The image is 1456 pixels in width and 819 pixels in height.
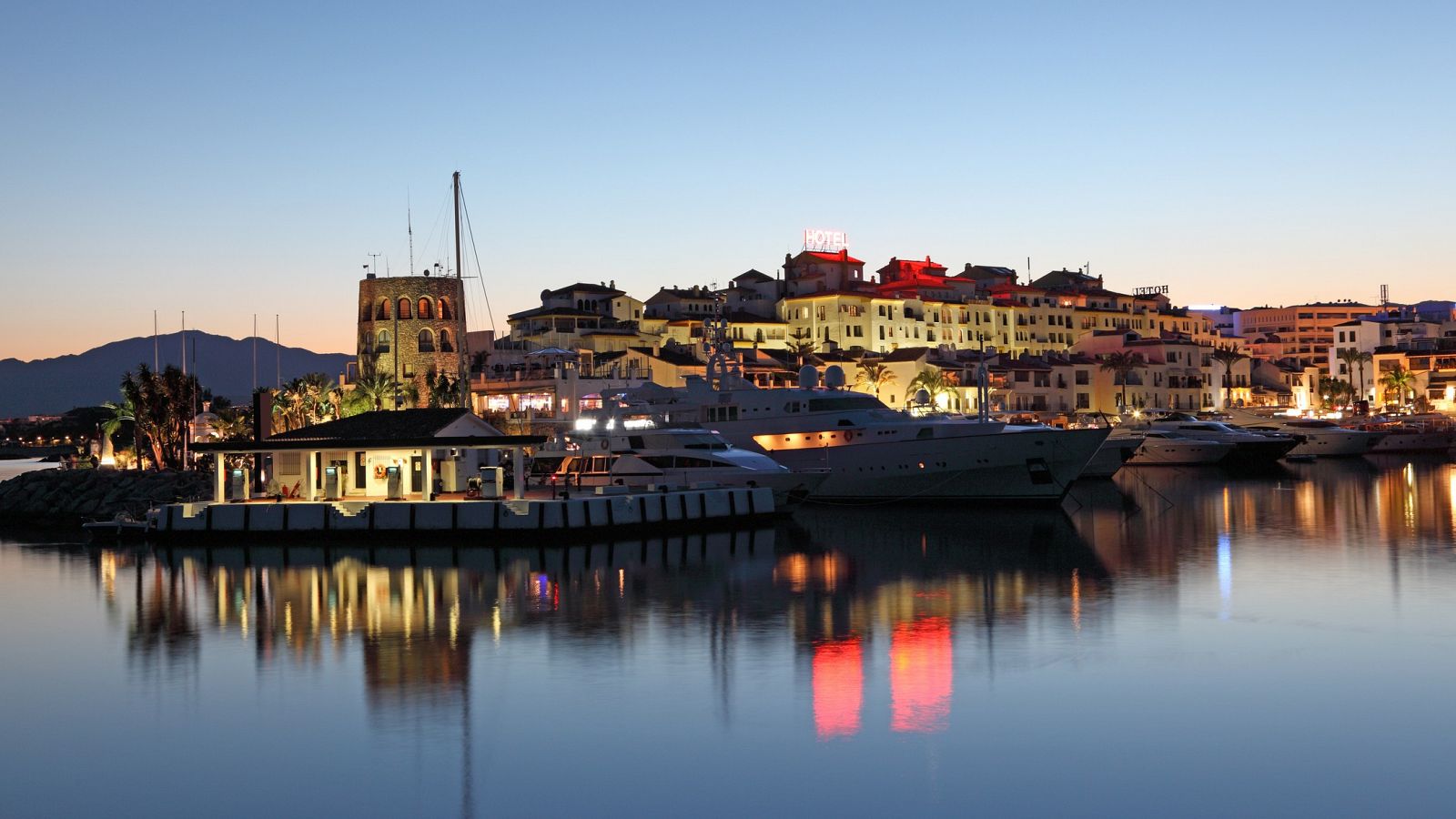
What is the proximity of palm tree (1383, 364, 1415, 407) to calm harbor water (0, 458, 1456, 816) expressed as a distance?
125134 mm

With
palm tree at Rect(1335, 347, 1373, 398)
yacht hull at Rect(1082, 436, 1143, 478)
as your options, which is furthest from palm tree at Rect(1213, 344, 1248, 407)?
yacht hull at Rect(1082, 436, 1143, 478)

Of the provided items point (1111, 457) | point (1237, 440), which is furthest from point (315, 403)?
point (1237, 440)

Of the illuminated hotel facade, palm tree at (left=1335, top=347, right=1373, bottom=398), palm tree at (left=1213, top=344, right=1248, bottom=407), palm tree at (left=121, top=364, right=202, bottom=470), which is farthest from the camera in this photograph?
palm tree at (left=1335, top=347, right=1373, bottom=398)

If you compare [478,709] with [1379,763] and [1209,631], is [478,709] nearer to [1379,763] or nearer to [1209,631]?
[1379,763]

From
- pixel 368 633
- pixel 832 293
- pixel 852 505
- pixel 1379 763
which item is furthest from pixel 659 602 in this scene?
pixel 832 293

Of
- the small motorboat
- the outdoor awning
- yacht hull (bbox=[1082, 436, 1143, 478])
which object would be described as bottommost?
the small motorboat

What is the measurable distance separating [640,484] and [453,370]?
58.5m

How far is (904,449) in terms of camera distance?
185ft

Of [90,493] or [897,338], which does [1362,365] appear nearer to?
[897,338]

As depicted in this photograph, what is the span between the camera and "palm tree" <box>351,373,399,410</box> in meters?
89.8

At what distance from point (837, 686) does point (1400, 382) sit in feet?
496

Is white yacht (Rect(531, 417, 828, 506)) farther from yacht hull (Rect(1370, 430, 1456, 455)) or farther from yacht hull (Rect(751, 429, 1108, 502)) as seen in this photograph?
yacht hull (Rect(1370, 430, 1456, 455))

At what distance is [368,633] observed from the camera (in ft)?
93.2

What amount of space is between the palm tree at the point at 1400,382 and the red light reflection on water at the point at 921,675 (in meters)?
144
